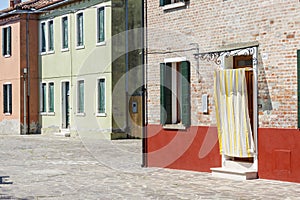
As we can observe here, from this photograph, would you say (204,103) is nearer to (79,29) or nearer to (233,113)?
(233,113)

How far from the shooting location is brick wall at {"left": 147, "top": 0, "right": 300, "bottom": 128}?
13.4m

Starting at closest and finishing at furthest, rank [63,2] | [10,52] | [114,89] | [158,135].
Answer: [158,135]
[114,89]
[63,2]
[10,52]

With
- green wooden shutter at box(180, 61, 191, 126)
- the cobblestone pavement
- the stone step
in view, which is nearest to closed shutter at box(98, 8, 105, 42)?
the cobblestone pavement

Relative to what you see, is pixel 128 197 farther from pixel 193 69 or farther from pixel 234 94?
pixel 193 69

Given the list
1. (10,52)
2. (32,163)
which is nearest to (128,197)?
(32,163)

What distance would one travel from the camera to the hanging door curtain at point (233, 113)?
14.5 metres

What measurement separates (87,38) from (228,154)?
17.6 meters

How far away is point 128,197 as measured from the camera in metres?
12.0

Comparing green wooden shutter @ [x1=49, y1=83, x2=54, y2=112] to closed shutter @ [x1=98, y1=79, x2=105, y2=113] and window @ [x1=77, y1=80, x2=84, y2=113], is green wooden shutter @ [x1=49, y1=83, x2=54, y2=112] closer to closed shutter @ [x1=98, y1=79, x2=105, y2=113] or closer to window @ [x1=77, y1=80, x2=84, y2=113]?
window @ [x1=77, y1=80, x2=84, y2=113]

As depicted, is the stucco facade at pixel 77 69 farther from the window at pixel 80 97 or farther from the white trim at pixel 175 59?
the white trim at pixel 175 59

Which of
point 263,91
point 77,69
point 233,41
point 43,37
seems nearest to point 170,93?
point 233,41

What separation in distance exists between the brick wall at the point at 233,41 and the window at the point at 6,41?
69.9 feet

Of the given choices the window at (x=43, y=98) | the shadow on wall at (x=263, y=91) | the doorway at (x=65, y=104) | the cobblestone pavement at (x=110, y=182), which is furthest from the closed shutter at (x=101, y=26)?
the shadow on wall at (x=263, y=91)

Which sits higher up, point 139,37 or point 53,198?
A: point 139,37
